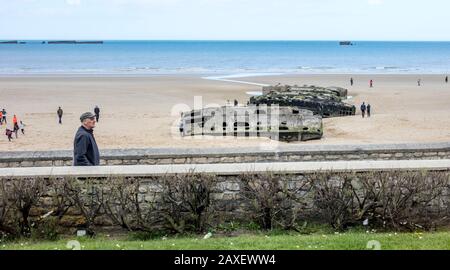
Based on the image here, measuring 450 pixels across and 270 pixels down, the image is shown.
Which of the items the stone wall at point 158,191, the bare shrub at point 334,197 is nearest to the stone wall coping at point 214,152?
the stone wall at point 158,191

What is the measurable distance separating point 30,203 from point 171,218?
6.30ft

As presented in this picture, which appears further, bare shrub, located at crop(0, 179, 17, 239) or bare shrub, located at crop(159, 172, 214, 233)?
bare shrub, located at crop(159, 172, 214, 233)

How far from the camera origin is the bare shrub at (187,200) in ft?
25.0

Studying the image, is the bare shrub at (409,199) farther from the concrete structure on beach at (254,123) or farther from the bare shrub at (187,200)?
the concrete structure on beach at (254,123)

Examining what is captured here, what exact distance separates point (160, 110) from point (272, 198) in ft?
96.1

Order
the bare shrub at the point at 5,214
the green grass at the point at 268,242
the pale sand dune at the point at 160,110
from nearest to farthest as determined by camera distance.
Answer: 1. the green grass at the point at 268,242
2. the bare shrub at the point at 5,214
3. the pale sand dune at the point at 160,110

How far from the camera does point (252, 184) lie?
7.80 metres

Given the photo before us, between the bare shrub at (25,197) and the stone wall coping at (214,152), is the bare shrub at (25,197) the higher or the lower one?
the lower one

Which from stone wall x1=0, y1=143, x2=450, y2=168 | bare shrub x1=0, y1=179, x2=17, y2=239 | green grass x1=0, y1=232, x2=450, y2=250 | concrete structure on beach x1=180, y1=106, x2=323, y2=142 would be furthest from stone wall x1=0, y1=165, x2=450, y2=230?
concrete structure on beach x1=180, y1=106, x2=323, y2=142

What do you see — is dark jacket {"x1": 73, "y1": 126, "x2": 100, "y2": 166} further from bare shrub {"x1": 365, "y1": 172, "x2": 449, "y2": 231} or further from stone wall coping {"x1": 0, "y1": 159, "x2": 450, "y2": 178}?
bare shrub {"x1": 365, "y1": 172, "x2": 449, "y2": 231}

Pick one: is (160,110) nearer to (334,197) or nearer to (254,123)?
(254,123)

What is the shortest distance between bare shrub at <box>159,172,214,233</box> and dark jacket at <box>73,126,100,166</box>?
4.30 feet

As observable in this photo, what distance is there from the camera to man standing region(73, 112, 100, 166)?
8062mm
